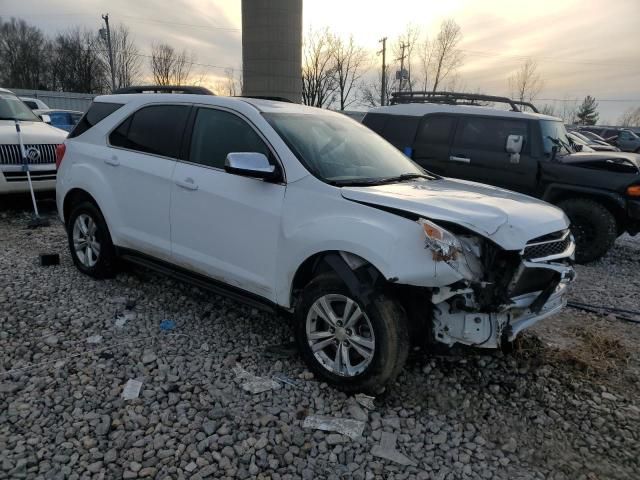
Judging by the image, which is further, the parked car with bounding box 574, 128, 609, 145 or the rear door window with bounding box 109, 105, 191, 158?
the parked car with bounding box 574, 128, 609, 145

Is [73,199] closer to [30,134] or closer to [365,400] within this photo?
[30,134]

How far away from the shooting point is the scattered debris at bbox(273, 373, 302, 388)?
3178mm

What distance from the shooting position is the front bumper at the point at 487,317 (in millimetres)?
2746

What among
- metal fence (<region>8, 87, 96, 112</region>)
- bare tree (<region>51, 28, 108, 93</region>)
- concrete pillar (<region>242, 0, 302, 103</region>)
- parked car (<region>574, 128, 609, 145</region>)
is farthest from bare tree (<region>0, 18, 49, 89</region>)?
parked car (<region>574, 128, 609, 145</region>)

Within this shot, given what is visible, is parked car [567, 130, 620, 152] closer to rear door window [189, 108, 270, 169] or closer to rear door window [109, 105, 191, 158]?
rear door window [189, 108, 270, 169]

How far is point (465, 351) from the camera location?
12.2 ft

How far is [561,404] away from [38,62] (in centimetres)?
6799

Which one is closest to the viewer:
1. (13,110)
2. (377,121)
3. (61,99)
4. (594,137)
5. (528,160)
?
(528,160)

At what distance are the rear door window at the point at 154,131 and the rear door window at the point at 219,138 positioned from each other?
195mm

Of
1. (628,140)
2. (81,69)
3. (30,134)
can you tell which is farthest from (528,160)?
(81,69)

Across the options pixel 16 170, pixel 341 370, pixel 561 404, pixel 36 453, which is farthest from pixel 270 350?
pixel 16 170

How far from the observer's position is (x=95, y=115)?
15.6 ft

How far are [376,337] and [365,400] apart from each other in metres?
0.45

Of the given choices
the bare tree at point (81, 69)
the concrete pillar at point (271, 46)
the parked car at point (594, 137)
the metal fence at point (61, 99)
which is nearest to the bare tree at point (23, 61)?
the bare tree at point (81, 69)
